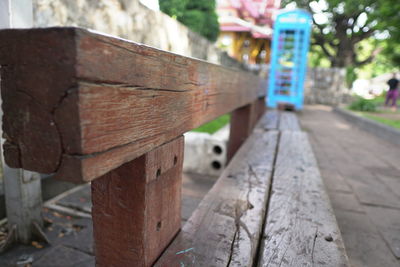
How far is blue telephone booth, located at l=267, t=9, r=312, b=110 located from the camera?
8406 mm

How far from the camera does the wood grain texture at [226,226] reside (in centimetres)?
93

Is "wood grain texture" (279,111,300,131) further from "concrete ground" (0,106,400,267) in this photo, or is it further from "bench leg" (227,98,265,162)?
"bench leg" (227,98,265,162)

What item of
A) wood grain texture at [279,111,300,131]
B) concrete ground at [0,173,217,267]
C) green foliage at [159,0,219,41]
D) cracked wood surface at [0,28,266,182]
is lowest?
concrete ground at [0,173,217,267]

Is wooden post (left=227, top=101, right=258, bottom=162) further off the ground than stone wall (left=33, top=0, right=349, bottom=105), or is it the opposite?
stone wall (left=33, top=0, right=349, bottom=105)

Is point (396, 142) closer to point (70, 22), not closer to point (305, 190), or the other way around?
point (305, 190)

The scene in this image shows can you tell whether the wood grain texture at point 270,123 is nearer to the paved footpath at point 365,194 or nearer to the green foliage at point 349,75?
the paved footpath at point 365,194

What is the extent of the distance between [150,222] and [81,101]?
1.64 ft

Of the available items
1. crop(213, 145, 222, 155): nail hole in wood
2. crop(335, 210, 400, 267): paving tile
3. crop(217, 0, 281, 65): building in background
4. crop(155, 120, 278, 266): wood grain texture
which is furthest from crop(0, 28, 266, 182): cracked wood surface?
crop(217, 0, 281, 65): building in background

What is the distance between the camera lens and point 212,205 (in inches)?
50.8

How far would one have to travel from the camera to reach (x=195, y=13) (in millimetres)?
12219

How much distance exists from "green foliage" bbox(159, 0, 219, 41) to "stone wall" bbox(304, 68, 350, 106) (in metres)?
5.29

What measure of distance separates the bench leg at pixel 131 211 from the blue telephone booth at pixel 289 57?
7937 millimetres

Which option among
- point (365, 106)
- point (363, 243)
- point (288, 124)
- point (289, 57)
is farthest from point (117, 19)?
point (365, 106)

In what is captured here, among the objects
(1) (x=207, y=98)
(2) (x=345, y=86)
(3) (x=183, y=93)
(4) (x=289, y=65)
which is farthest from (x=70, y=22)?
(2) (x=345, y=86)
